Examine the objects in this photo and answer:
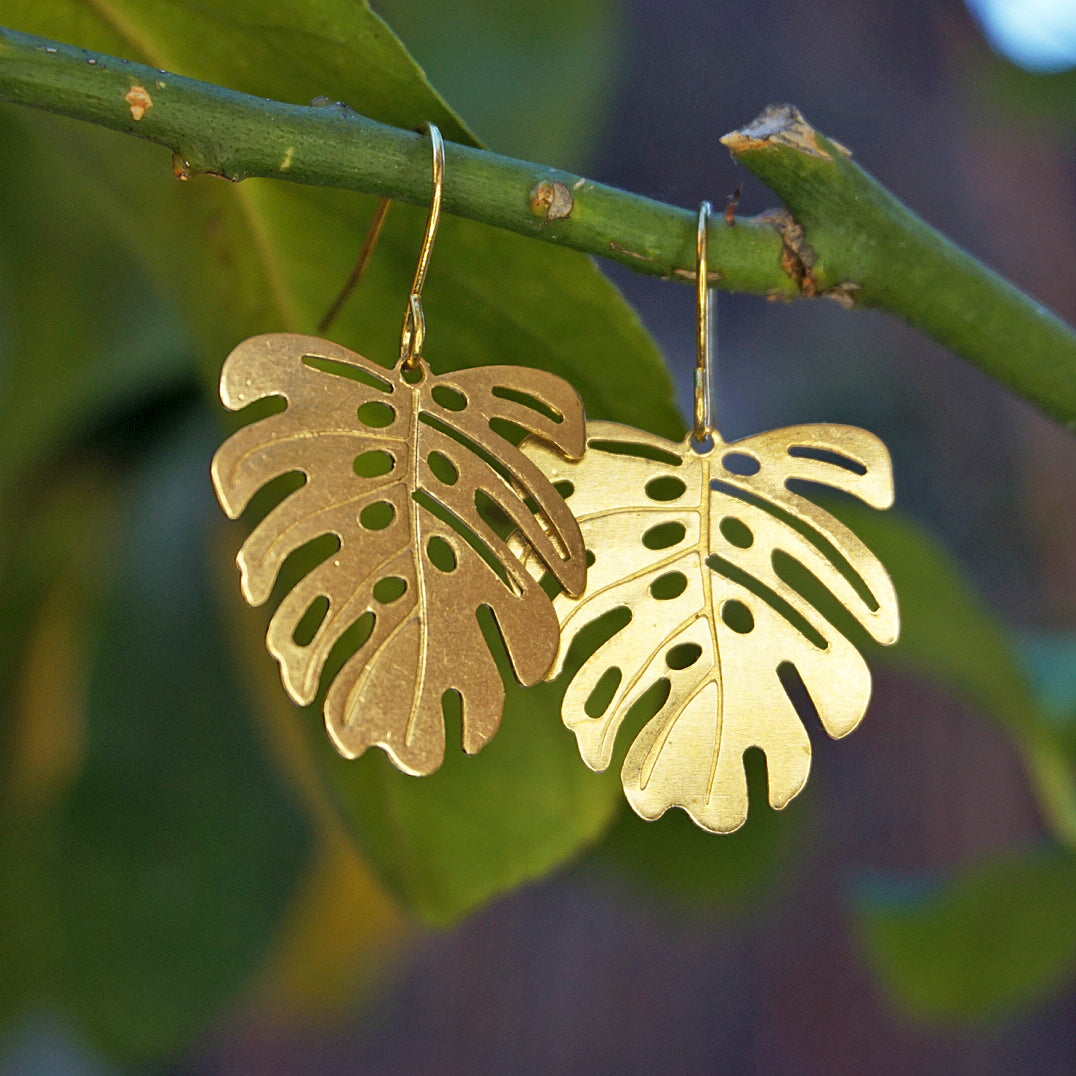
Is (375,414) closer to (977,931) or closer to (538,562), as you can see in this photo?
(538,562)

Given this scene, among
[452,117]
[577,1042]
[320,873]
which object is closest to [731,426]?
[320,873]

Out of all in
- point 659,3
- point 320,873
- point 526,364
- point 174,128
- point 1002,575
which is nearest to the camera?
point 174,128

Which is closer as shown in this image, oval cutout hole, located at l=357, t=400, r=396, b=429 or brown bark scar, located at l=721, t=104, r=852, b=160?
brown bark scar, located at l=721, t=104, r=852, b=160

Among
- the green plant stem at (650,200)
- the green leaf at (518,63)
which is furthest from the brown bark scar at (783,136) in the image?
the green leaf at (518,63)

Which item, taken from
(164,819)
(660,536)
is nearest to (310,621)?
(660,536)

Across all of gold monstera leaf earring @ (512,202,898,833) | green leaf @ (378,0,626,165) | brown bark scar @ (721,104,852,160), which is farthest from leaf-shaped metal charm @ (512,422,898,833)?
A: green leaf @ (378,0,626,165)

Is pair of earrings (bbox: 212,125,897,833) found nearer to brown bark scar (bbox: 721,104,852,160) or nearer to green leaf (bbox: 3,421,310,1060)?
brown bark scar (bbox: 721,104,852,160)

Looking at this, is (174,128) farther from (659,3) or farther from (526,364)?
(659,3)
